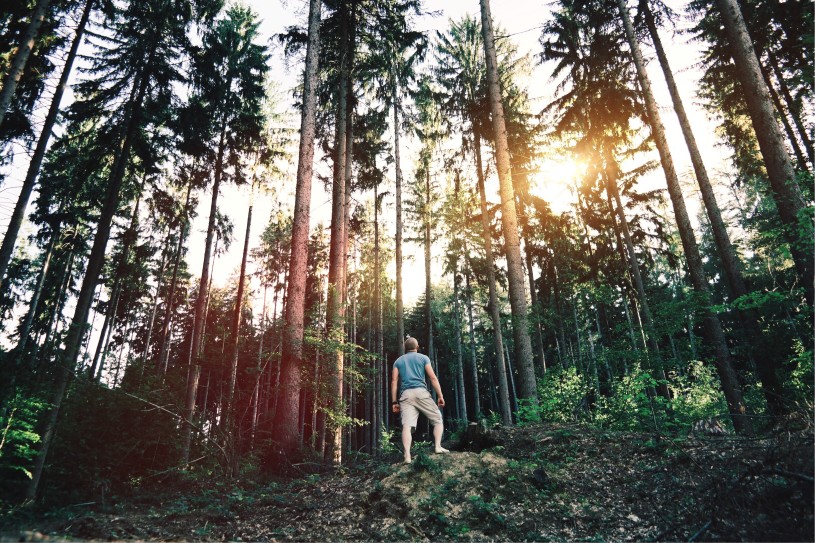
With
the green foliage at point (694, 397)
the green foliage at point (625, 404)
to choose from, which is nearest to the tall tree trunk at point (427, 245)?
the green foliage at point (625, 404)

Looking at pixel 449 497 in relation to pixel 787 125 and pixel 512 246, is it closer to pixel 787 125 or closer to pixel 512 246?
pixel 512 246

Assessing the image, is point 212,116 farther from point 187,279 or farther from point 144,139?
point 187,279

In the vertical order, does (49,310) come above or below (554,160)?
below

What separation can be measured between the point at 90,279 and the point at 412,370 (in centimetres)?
997

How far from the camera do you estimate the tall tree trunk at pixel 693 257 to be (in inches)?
338

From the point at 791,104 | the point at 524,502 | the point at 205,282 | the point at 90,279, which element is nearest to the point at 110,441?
the point at 90,279

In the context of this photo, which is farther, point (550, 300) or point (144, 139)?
point (550, 300)

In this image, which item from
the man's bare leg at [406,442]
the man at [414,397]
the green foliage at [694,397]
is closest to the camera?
the man's bare leg at [406,442]

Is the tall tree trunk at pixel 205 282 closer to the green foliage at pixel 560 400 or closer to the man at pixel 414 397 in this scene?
the man at pixel 414 397

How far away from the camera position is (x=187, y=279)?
97.6 ft

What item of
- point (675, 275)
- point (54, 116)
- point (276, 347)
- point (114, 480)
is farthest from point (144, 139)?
point (675, 275)

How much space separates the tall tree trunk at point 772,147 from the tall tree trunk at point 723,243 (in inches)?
99.3

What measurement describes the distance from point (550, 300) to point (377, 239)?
437 inches

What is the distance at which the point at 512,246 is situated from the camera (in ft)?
34.1
